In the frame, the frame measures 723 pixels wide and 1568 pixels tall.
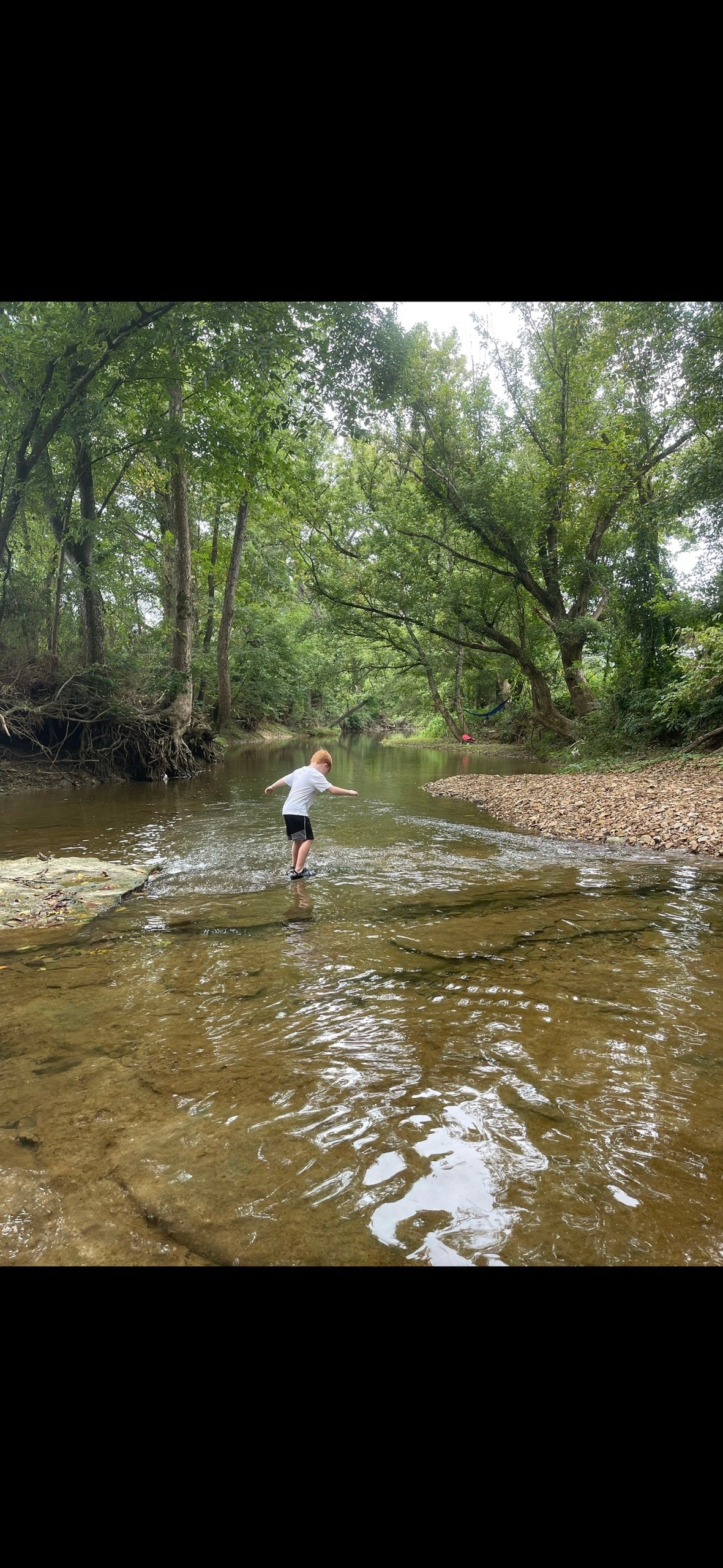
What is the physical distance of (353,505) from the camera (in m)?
24.4

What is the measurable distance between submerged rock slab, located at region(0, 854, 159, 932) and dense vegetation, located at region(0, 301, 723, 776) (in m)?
7.14

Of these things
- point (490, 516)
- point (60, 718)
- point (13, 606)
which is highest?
point (490, 516)

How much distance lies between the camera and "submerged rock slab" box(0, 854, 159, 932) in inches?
204

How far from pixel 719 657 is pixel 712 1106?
38.8 feet

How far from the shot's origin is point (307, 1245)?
192cm

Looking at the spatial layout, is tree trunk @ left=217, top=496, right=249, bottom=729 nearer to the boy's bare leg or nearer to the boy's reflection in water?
the boy's bare leg

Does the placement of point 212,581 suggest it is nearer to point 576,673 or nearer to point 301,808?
point 576,673

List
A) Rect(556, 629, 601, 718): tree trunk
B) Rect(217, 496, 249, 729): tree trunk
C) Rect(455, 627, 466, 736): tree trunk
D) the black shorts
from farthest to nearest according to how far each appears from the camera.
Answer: Rect(455, 627, 466, 736): tree trunk → Rect(217, 496, 249, 729): tree trunk → Rect(556, 629, 601, 718): tree trunk → the black shorts

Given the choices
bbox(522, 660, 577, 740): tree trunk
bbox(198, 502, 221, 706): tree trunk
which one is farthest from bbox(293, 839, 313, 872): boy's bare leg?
bbox(198, 502, 221, 706): tree trunk

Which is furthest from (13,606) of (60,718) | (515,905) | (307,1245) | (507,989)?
(307,1245)

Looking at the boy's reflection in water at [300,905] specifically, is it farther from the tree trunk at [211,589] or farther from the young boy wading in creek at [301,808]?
the tree trunk at [211,589]

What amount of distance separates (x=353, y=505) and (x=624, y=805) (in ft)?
61.5
